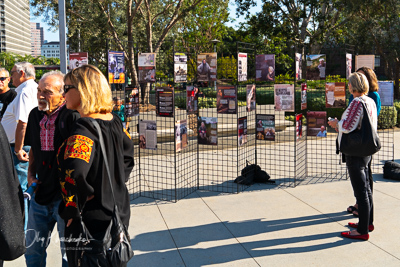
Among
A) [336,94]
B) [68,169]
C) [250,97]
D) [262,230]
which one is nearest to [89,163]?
[68,169]

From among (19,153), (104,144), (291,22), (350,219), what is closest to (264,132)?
(350,219)

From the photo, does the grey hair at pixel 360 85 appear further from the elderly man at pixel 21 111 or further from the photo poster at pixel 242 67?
the elderly man at pixel 21 111

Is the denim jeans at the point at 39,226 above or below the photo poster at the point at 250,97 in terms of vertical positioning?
below

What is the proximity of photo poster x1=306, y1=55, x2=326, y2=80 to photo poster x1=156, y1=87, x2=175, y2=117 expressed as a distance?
8.15 feet

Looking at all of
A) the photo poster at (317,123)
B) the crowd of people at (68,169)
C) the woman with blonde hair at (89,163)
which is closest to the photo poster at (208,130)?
the photo poster at (317,123)

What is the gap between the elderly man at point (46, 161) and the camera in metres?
3.14

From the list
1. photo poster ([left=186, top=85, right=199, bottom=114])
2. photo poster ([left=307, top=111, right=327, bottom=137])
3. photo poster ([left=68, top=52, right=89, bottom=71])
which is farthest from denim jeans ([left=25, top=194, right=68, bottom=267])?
photo poster ([left=307, top=111, right=327, bottom=137])

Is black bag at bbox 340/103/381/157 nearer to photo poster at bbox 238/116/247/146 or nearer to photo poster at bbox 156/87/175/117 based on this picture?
photo poster at bbox 238/116/247/146

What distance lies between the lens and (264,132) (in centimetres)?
665

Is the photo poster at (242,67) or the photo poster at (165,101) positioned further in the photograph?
the photo poster at (242,67)

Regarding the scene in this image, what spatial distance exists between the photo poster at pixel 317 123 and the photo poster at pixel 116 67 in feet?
10.2

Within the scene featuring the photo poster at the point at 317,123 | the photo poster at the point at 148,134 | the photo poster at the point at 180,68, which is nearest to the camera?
the photo poster at the point at 180,68

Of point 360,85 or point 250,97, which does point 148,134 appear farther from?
point 360,85

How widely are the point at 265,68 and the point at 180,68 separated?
141cm
